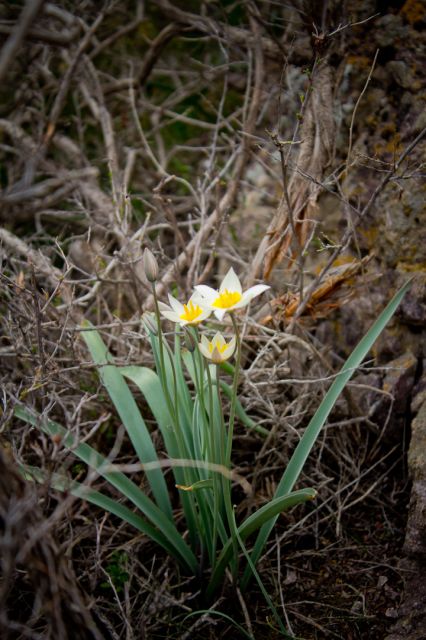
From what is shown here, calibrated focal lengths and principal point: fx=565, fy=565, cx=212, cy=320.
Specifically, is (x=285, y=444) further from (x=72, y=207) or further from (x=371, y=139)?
(x=72, y=207)

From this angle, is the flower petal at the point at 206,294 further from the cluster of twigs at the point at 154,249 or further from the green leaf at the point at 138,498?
the green leaf at the point at 138,498

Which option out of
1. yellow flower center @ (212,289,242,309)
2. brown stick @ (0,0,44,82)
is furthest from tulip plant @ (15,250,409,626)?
brown stick @ (0,0,44,82)

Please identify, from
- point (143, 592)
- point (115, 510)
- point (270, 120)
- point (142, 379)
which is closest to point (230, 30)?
point (270, 120)

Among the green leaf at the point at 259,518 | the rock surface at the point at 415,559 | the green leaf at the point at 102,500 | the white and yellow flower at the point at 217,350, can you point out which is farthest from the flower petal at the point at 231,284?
the rock surface at the point at 415,559

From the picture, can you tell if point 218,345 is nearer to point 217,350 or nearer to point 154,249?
point 217,350

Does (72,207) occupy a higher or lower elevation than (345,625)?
higher

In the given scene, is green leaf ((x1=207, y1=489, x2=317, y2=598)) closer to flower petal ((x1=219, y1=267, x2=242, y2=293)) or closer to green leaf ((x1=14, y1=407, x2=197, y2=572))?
green leaf ((x1=14, y1=407, x2=197, y2=572))

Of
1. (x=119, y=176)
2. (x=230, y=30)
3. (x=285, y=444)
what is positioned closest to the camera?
(x=285, y=444)

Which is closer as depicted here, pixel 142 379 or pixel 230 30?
pixel 142 379
